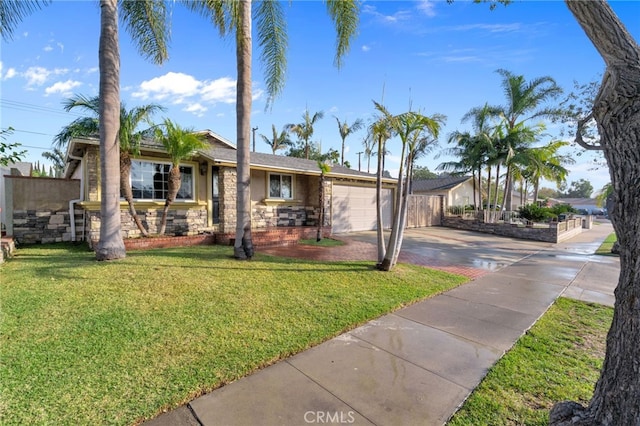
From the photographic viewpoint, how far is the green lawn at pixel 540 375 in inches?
95.3

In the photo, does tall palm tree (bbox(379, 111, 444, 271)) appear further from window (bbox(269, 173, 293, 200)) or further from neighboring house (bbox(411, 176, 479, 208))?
neighboring house (bbox(411, 176, 479, 208))

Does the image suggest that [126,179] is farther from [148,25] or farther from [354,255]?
[354,255]

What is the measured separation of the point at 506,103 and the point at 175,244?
1975 cm

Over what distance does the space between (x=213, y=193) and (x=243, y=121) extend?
506cm

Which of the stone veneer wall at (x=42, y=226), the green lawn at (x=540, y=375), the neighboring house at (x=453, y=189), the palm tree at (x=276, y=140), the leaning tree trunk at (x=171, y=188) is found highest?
the palm tree at (x=276, y=140)

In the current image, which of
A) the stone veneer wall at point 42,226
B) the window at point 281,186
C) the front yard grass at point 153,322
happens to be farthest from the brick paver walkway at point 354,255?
the stone veneer wall at point 42,226

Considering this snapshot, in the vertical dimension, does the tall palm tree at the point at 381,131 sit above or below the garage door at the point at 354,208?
above

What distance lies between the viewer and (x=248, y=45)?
24.5 feet

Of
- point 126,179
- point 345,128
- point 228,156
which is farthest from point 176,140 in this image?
point 345,128

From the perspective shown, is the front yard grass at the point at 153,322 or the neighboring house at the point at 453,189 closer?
the front yard grass at the point at 153,322

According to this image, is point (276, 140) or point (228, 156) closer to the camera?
point (228, 156)

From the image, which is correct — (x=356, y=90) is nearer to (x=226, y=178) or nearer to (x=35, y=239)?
(x=226, y=178)

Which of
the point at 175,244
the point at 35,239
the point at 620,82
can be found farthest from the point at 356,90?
the point at 35,239

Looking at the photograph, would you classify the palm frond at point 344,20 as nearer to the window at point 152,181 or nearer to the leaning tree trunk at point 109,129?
the leaning tree trunk at point 109,129
